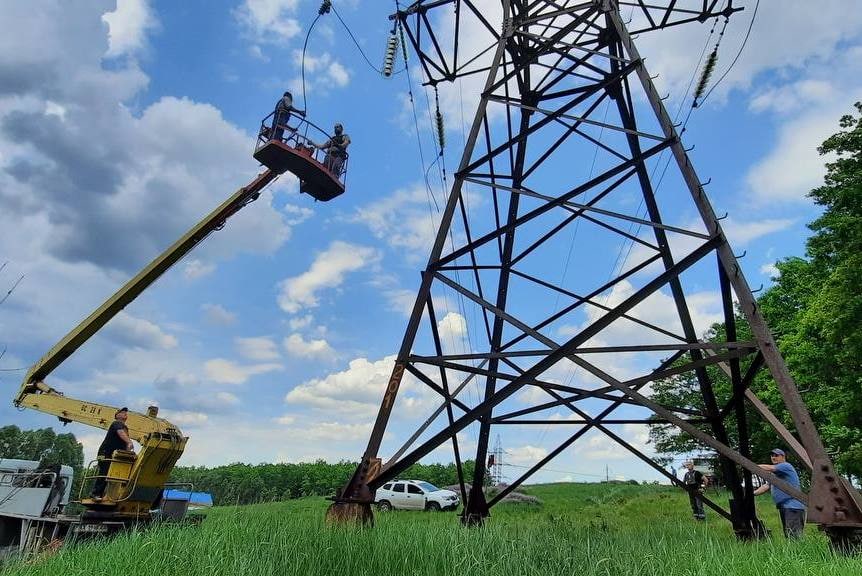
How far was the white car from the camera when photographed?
918 inches

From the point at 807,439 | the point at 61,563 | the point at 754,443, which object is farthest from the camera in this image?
the point at 754,443

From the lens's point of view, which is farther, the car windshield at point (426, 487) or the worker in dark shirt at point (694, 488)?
the car windshield at point (426, 487)

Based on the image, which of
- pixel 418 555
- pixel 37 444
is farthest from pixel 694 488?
pixel 37 444

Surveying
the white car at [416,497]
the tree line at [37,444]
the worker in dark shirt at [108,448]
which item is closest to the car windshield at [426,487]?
the white car at [416,497]

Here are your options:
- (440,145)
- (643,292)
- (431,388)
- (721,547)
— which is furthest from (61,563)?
(440,145)

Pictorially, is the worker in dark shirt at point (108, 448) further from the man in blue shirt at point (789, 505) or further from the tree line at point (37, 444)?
the tree line at point (37, 444)

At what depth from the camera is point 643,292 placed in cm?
629

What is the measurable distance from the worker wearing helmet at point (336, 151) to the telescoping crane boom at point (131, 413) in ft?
5.41

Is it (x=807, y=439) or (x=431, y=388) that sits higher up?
(x=431, y=388)

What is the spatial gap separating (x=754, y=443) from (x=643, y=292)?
27.3 metres

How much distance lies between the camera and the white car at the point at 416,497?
76.5 ft

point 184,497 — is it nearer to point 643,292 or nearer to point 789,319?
point 643,292

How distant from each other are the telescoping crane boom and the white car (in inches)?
491

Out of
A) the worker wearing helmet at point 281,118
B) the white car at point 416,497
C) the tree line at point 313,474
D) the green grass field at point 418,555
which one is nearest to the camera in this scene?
the green grass field at point 418,555
